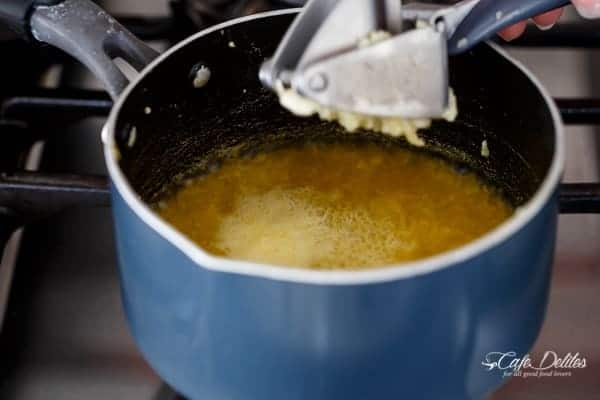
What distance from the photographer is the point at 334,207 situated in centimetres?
61

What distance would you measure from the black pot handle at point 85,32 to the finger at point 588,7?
259mm

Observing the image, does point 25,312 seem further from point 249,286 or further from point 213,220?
point 249,286

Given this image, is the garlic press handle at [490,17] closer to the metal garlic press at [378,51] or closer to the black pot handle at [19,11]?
the metal garlic press at [378,51]

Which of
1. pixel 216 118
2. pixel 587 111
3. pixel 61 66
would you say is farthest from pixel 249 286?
pixel 61 66

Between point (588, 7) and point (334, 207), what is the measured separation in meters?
0.21

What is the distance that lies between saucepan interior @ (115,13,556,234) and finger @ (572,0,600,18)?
62 millimetres

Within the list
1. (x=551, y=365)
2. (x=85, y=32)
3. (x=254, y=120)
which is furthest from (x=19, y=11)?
(x=551, y=365)

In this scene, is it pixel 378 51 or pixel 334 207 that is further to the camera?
pixel 334 207

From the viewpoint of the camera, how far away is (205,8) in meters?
0.78

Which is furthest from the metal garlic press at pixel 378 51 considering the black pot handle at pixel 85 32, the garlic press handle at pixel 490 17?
the black pot handle at pixel 85 32

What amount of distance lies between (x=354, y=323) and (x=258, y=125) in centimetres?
28

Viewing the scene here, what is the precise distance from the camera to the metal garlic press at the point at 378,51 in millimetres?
446

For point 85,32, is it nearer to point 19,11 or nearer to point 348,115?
point 19,11

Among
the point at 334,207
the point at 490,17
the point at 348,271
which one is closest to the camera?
the point at 348,271
